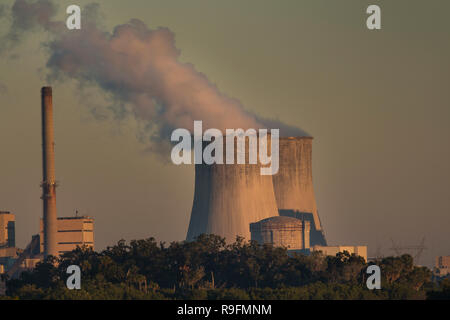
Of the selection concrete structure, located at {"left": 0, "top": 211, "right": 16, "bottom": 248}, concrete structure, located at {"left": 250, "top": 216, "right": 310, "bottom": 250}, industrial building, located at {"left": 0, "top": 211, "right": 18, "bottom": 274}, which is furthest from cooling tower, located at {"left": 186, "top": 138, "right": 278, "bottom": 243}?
concrete structure, located at {"left": 0, "top": 211, "right": 16, "bottom": 248}

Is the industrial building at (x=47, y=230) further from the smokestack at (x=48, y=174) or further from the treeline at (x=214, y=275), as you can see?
the treeline at (x=214, y=275)

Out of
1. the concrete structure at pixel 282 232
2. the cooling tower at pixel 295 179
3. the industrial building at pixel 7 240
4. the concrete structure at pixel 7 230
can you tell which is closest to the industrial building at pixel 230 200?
the concrete structure at pixel 282 232

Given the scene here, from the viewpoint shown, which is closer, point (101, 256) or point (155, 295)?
point (155, 295)

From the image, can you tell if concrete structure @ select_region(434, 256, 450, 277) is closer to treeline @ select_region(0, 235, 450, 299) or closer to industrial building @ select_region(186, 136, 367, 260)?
industrial building @ select_region(186, 136, 367, 260)
